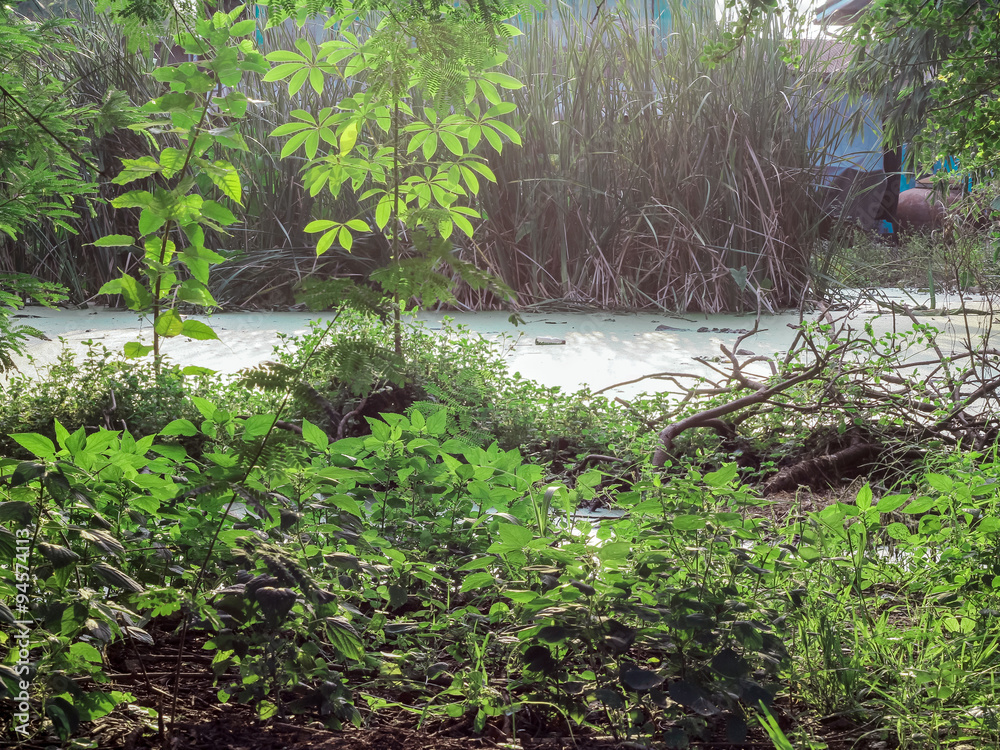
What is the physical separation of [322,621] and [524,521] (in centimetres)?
49

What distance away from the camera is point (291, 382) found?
115cm

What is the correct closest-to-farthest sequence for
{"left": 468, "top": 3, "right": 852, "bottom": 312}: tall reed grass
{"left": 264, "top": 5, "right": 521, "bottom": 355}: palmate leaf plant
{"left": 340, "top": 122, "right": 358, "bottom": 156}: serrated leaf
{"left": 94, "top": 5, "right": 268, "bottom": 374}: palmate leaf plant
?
1. {"left": 264, "top": 5, "right": 521, "bottom": 355}: palmate leaf plant
2. {"left": 94, "top": 5, "right": 268, "bottom": 374}: palmate leaf plant
3. {"left": 340, "top": 122, "right": 358, "bottom": 156}: serrated leaf
4. {"left": 468, "top": 3, "right": 852, "bottom": 312}: tall reed grass

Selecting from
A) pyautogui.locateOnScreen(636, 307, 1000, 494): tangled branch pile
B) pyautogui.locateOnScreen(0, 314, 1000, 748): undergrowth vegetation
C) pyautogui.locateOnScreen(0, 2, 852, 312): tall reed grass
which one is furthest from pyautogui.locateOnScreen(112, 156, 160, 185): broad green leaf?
pyautogui.locateOnScreen(0, 2, 852, 312): tall reed grass

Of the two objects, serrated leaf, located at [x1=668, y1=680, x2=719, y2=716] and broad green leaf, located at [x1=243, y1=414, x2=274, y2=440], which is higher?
broad green leaf, located at [x1=243, y1=414, x2=274, y2=440]

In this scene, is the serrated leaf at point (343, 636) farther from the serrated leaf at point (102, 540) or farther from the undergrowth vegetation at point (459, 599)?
the serrated leaf at point (102, 540)

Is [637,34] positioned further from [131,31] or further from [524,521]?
[524,521]

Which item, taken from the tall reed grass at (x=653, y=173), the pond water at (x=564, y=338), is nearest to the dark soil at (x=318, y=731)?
the pond water at (x=564, y=338)
